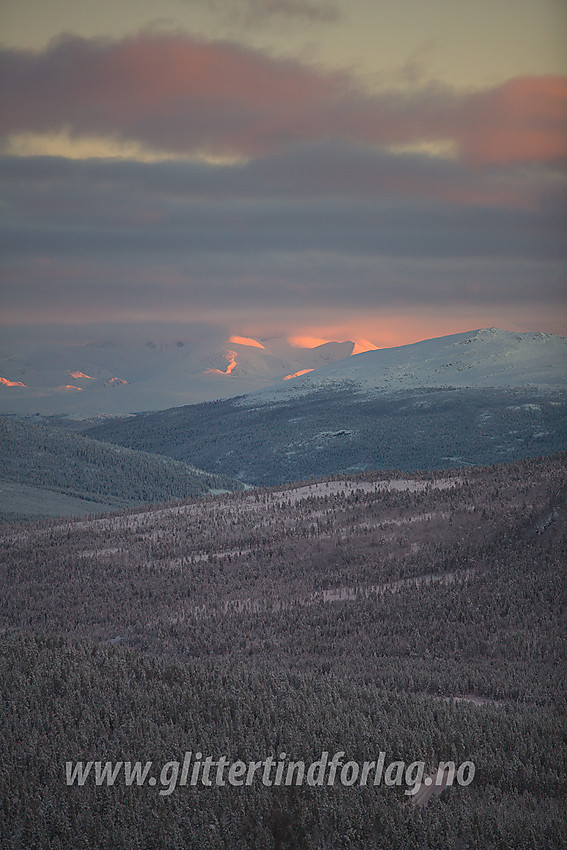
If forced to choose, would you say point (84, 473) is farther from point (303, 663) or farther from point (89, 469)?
point (303, 663)

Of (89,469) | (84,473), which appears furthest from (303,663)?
(89,469)

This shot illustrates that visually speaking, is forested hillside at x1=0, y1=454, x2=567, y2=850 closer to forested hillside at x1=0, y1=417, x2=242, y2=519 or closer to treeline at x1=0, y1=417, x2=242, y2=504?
forested hillside at x1=0, y1=417, x2=242, y2=519

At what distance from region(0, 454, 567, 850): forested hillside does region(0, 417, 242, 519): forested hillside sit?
77368 millimetres

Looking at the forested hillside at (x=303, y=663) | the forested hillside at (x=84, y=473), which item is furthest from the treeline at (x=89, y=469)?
the forested hillside at (x=303, y=663)

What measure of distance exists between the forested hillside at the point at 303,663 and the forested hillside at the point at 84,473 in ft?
254

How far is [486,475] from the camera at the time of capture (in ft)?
135

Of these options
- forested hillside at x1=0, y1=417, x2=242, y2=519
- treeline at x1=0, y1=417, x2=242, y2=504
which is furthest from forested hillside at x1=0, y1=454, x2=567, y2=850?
treeline at x1=0, y1=417, x2=242, y2=504

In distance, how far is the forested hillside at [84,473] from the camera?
12103 centimetres

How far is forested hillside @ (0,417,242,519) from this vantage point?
12103 centimetres

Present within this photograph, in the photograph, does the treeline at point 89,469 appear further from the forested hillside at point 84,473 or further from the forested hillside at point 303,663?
the forested hillside at point 303,663

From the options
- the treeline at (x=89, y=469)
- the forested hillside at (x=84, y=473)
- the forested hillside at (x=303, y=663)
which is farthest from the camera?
the treeline at (x=89, y=469)

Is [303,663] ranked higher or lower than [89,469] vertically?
lower

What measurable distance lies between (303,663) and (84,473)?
128625 mm

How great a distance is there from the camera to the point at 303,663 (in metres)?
19.7
